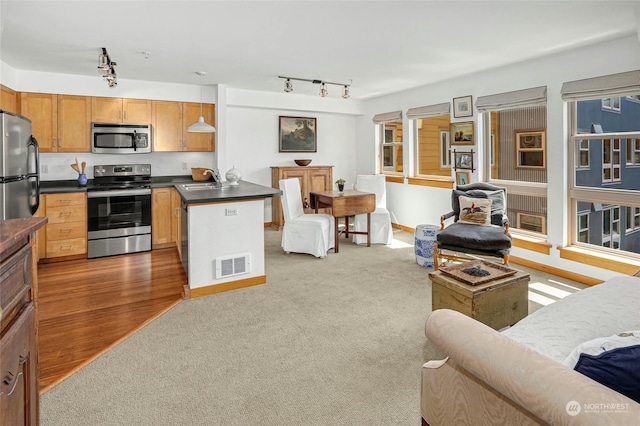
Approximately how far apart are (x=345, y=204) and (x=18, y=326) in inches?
169

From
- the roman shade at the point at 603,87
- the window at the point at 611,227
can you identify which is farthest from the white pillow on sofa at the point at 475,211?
the roman shade at the point at 603,87

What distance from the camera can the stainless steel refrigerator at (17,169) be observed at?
3055 mm

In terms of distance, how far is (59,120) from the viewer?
16.7 feet

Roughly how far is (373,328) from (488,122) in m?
3.67

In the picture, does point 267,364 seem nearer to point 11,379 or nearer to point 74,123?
point 11,379

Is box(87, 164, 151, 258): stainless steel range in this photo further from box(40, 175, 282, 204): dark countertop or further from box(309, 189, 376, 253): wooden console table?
box(309, 189, 376, 253): wooden console table

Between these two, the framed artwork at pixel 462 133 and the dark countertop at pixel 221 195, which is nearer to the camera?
the dark countertop at pixel 221 195

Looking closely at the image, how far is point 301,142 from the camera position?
7316 millimetres

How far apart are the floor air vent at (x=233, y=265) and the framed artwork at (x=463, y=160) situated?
3.40m

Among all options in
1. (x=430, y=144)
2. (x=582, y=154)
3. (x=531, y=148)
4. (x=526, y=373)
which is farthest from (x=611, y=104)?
(x=526, y=373)

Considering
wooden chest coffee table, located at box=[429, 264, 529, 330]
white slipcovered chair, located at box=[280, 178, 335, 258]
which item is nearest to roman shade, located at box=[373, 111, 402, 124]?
white slipcovered chair, located at box=[280, 178, 335, 258]

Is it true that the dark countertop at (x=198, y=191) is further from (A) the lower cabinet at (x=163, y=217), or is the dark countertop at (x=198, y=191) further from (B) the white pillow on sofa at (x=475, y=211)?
(B) the white pillow on sofa at (x=475, y=211)

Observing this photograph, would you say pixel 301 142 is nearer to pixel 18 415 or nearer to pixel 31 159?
pixel 31 159

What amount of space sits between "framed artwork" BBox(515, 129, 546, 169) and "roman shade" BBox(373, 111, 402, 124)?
2.16 meters
